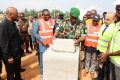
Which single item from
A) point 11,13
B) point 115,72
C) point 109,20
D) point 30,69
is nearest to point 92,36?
point 109,20

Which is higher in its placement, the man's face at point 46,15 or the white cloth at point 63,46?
the man's face at point 46,15

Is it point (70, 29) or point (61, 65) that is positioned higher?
point (70, 29)

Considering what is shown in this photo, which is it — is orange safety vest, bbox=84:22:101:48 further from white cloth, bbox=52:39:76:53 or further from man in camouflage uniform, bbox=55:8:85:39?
white cloth, bbox=52:39:76:53

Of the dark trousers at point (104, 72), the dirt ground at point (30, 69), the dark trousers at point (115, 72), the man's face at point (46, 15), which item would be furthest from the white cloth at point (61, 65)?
the dark trousers at point (104, 72)

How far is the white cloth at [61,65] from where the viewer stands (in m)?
3.60

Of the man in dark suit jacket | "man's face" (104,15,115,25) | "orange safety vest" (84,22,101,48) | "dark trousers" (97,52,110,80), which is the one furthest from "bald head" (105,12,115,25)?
the man in dark suit jacket

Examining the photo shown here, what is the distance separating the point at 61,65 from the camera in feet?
11.9

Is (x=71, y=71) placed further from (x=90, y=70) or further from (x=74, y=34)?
(x=90, y=70)

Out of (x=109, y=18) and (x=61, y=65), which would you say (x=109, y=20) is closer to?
A: (x=109, y=18)

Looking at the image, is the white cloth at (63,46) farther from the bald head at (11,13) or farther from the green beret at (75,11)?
the bald head at (11,13)

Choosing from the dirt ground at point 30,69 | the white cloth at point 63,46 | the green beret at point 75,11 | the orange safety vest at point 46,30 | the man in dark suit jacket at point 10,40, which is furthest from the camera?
the dirt ground at point 30,69

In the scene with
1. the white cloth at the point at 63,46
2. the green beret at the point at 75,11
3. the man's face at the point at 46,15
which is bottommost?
the white cloth at the point at 63,46

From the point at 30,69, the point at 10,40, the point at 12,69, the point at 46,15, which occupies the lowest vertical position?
the point at 30,69

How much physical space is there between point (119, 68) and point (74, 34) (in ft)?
5.43
